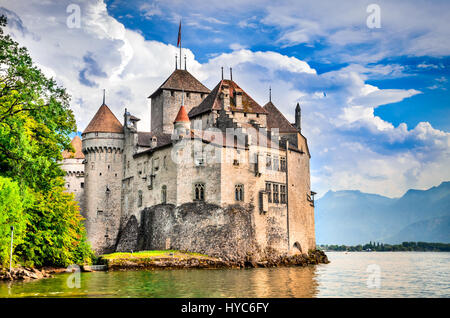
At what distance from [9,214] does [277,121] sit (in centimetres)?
4414

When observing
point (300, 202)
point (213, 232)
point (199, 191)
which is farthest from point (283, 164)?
point (213, 232)

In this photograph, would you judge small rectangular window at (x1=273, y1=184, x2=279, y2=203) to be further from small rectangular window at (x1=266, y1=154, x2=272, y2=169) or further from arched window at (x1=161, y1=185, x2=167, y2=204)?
arched window at (x1=161, y1=185, x2=167, y2=204)

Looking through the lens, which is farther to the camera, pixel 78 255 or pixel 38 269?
pixel 78 255

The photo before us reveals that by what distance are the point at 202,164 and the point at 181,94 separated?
64.8 ft

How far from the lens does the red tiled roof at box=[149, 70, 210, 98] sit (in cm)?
7512

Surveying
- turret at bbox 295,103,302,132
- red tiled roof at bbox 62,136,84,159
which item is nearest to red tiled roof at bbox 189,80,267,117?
turret at bbox 295,103,302,132

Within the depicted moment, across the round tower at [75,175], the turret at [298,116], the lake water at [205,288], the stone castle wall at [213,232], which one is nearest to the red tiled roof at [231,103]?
the turret at [298,116]

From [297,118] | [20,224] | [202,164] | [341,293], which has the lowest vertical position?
[341,293]

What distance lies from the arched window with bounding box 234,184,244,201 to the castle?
112mm

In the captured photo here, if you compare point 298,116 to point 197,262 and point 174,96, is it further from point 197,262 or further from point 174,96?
point 197,262

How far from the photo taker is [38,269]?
40.4 meters

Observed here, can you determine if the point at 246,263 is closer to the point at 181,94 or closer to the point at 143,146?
the point at 143,146
